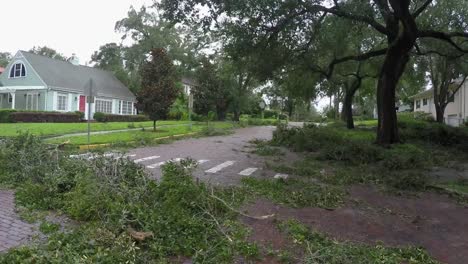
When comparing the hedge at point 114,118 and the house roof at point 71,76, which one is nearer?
the hedge at point 114,118

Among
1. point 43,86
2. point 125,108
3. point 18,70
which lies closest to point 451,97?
point 125,108

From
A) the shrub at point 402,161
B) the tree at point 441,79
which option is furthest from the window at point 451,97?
the shrub at point 402,161

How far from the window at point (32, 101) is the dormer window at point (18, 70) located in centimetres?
191

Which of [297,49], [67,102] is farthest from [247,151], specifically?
[67,102]

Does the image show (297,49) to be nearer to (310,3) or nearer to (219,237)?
(310,3)

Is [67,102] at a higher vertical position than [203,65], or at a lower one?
lower

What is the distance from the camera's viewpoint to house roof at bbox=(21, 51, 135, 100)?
34.1 m

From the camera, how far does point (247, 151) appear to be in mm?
16203

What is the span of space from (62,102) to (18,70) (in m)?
4.61

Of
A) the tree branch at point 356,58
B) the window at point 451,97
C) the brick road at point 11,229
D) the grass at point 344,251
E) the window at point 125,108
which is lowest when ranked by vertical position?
the grass at point 344,251

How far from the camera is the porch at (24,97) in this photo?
109 ft

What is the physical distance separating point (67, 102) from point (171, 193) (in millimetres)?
31477

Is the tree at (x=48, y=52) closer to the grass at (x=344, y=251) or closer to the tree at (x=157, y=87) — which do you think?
the tree at (x=157, y=87)

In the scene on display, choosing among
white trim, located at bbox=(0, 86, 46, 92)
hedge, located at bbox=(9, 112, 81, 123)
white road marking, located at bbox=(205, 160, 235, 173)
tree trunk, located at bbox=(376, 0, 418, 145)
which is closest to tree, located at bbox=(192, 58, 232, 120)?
hedge, located at bbox=(9, 112, 81, 123)
